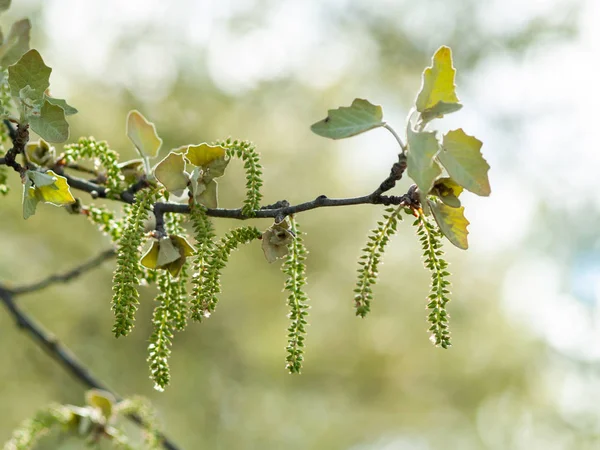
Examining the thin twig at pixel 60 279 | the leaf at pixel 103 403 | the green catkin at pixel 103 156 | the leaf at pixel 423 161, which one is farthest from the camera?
the thin twig at pixel 60 279

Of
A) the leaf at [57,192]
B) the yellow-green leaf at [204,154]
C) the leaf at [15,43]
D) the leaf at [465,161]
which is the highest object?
the leaf at [15,43]

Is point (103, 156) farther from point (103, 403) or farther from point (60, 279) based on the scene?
point (60, 279)

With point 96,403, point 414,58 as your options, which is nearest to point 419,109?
point 96,403

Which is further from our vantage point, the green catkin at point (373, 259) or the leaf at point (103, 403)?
the leaf at point (103, 403)

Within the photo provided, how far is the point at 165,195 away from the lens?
1.94ft

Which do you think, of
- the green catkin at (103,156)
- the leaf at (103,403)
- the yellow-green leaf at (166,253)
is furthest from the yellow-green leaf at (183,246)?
the leaf at (103,403)

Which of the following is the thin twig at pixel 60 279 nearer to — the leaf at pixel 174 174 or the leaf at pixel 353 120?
the leaf at pixel 174 174

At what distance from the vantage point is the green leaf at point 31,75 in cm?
53

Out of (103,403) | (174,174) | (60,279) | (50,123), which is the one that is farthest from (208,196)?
(60,279)

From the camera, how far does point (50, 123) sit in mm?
543

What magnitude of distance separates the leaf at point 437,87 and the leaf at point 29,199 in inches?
12.4

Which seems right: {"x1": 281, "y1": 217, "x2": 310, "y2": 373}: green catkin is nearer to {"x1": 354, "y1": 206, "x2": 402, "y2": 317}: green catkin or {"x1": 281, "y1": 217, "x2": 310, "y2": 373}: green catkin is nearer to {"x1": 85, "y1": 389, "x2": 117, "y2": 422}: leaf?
{"x1": 354, "y1": 206, "x2": 402, "y2": 317}: green catkin

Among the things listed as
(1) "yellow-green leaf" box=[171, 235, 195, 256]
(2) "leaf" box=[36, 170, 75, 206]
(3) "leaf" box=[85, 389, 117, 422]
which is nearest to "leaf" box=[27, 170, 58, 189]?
(2) "leaf" box=[36, 170, 75, 206]

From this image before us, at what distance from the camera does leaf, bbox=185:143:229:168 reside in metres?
0.57
